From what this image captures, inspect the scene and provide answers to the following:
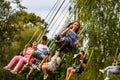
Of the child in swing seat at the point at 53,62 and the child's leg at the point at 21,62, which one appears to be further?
the child's leg at the point at 21,62

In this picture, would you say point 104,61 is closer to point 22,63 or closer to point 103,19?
point 103,19

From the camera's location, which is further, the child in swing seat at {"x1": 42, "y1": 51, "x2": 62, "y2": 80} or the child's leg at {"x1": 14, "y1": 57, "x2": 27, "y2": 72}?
the child's leg at {"x1": 14, "y1": 57, "x2": 27, "y2": 72}

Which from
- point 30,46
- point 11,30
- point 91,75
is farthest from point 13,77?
point 30,46

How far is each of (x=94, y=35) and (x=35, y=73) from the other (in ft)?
63.3

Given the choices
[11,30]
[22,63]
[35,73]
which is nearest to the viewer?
[22,63]

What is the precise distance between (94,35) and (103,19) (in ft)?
3.18

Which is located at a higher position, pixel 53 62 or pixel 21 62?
pixel 21 62

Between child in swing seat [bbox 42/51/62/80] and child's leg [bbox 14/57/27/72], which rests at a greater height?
child's leg [bbox 14/57/27/72]

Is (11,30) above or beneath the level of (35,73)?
above

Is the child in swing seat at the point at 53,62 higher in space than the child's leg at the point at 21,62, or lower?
lower

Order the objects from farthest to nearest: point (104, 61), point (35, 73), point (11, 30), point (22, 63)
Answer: point (35, 73), point (11, 30), point (104, 61), point (22, 63)

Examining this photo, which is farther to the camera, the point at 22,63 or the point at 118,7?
the point at 118,7

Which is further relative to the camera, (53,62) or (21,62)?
(21,62)

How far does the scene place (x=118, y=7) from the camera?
1109 inches
